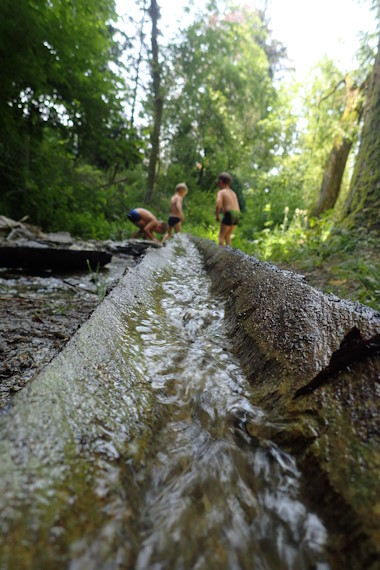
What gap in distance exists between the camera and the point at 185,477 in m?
0.75

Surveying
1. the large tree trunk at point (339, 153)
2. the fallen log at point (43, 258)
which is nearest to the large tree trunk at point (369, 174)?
the large tree trunk at point (339, 153)

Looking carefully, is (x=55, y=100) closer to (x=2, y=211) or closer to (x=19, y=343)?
(x=2, y=211)

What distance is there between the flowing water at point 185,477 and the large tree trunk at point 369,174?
428 centimetres

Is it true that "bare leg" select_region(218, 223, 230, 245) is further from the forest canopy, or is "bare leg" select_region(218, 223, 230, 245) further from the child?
the child

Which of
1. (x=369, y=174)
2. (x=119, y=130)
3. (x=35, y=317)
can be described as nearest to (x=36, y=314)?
(x=35, y=317)

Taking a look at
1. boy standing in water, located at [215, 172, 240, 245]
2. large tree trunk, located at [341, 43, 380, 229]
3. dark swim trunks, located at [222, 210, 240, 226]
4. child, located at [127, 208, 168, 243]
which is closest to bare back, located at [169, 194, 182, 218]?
child, located at [127, 208, 168, 243]

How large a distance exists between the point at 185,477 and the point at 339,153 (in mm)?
8732

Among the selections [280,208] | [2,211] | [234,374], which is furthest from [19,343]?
[280,208]

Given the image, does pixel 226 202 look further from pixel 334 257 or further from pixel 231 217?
pixel 334 257

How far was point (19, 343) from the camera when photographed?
161cm

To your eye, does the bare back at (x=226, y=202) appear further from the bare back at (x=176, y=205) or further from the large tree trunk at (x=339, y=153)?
the large tree trunk at (x=339, y=153)

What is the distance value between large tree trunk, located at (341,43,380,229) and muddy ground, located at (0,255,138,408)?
12.5 feet

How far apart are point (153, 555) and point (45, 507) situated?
22 cm

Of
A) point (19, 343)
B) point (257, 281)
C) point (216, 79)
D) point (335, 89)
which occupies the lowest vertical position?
point (19, 343)
